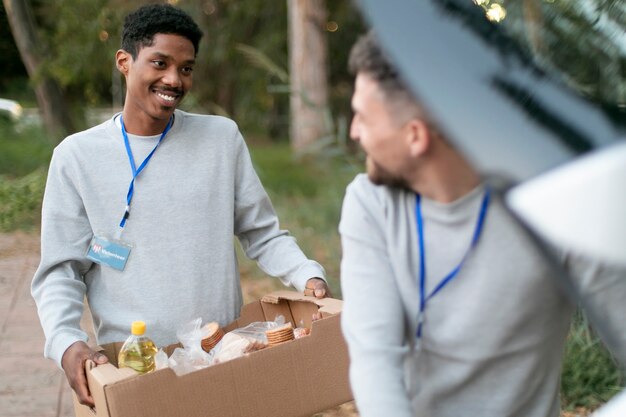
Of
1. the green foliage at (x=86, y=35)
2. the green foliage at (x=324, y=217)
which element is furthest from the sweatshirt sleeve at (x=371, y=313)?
the green foliage at (x=86, y=35)

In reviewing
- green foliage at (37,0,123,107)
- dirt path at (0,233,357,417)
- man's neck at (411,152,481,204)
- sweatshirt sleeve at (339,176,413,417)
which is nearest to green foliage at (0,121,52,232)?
dirt path at (0,233,357,417)

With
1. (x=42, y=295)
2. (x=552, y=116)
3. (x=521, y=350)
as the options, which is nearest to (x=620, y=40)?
(x=521, y=350)

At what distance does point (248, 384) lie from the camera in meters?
1.93

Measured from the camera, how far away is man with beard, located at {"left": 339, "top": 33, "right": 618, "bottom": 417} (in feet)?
4.26

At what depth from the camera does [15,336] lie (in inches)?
210

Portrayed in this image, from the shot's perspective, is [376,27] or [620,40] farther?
[620,40]

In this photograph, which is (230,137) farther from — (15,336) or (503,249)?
(15,336)

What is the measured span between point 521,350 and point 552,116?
611 millimetres

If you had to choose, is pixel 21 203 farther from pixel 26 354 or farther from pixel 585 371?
pixel 585 371

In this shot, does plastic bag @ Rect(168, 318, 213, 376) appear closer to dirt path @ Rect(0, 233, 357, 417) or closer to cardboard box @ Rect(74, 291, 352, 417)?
cardboard box @ Rect(74, 291, 352, 417)

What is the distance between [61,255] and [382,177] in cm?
122

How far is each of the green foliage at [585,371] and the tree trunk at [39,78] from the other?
8940 mm

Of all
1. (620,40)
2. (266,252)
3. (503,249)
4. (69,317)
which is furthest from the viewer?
(266,252)

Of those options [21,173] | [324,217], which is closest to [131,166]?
[324,217]
